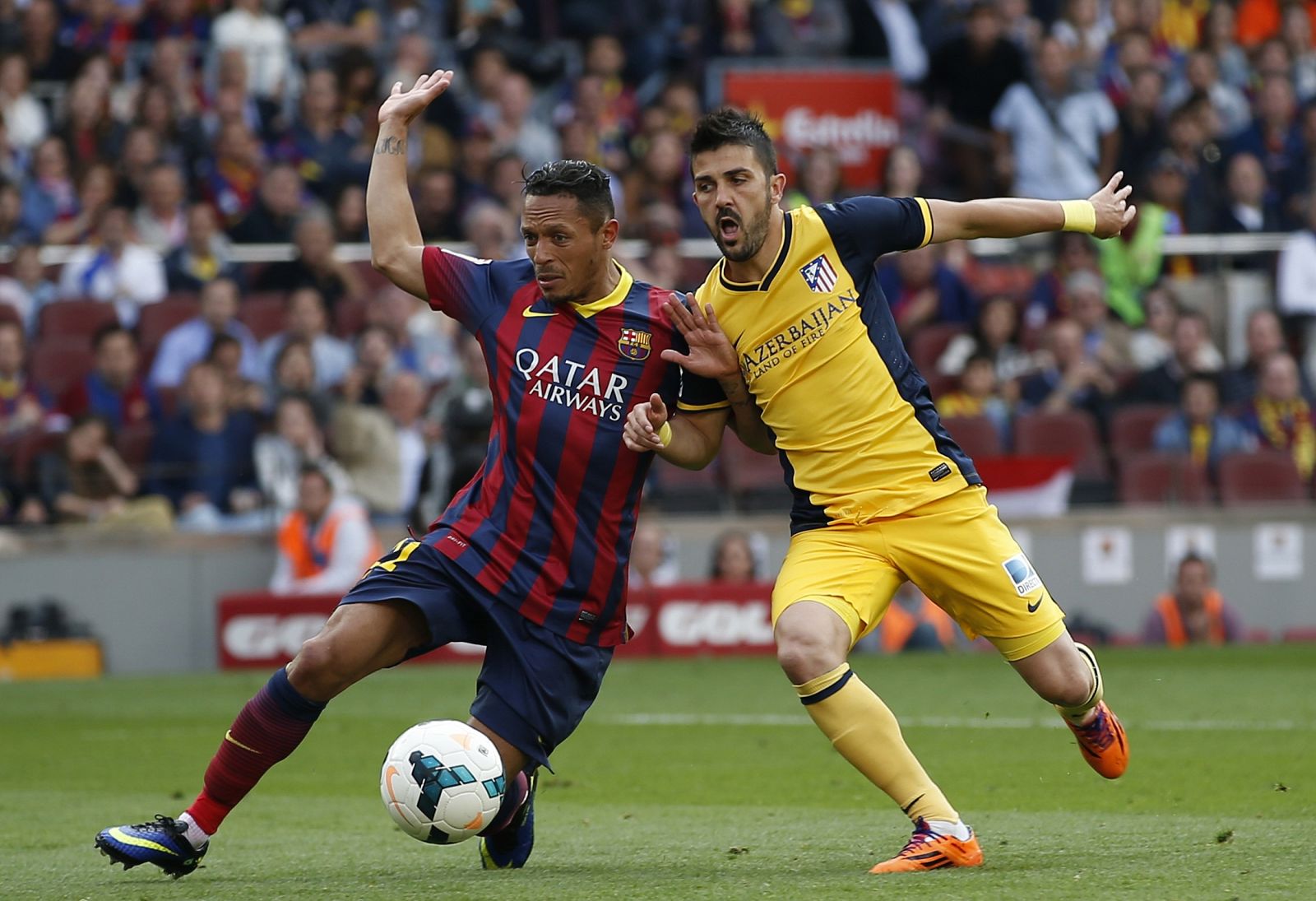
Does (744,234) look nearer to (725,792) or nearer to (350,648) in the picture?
(350,648)

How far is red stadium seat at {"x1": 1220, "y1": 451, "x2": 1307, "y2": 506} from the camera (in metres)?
17.5

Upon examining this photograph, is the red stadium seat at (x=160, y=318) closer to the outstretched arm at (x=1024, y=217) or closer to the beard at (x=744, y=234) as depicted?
the beard at (x=744, y=234)

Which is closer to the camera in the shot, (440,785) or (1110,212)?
(440,785)

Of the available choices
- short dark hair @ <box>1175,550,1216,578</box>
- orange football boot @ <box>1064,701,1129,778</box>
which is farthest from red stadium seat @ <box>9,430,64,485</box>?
orange football boot @ <box>1064,701,1129,778</box>

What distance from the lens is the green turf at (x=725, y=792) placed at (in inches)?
228

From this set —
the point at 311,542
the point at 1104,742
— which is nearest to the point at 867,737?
the point at 1104,742

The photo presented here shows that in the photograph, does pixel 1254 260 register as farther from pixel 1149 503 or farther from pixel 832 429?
pixel 832 429

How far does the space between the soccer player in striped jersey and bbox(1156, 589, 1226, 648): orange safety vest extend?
33.8ft

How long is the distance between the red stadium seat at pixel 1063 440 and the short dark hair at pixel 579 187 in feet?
36.9

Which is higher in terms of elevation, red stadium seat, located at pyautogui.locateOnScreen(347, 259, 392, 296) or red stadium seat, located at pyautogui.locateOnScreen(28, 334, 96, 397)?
red stadium seat, located at pyautogui.locateOnScreen(347, 259, 392, 296)

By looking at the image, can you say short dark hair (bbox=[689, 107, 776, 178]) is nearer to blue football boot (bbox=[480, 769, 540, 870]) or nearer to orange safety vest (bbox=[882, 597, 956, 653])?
blue football boot (bbox=[480, 769, 540, 870])

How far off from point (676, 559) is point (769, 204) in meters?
10.1

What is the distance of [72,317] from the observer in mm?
16344

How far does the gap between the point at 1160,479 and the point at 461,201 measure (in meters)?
6.46
